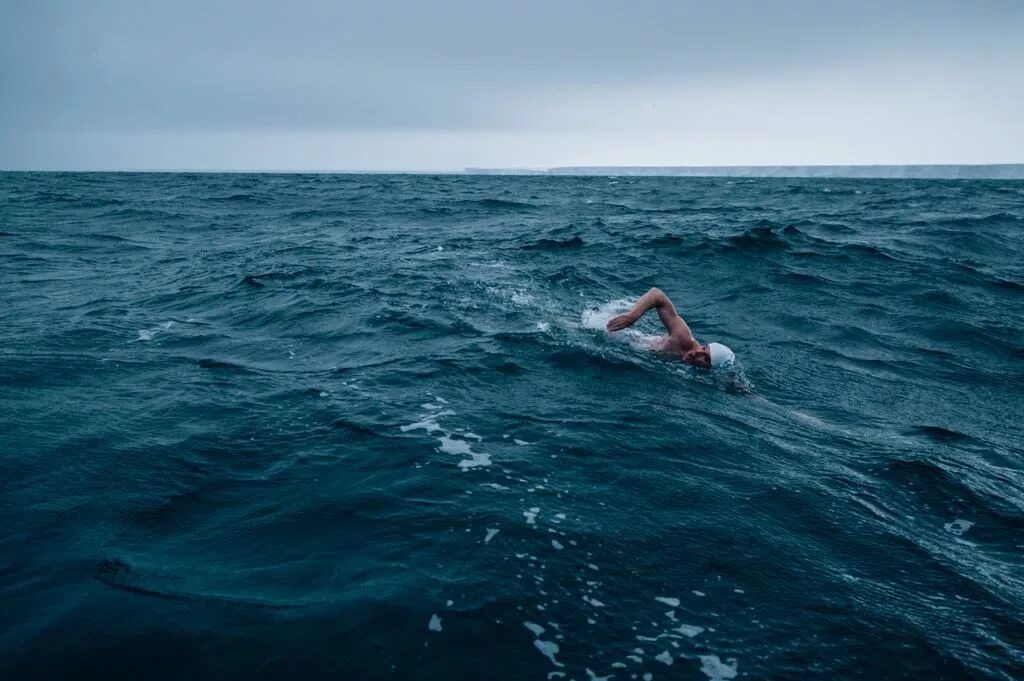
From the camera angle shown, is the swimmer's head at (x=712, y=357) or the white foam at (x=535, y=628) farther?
the swimmer's head at (x=712, y=357)

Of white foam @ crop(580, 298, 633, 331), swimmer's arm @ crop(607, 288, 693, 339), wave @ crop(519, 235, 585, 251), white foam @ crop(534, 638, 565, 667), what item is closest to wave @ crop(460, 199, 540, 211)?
wave @ crop(519, 235, 585, 251)

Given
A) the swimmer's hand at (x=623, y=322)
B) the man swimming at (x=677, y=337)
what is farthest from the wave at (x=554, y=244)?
the man swimming at (x=677, y=337)

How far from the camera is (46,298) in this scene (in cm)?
1070

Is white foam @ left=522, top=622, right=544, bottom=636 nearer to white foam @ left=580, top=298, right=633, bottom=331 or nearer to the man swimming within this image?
the man swimming

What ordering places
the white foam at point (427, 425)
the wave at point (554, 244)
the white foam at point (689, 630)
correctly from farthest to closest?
the wave at point (554, 244) < the white foam at point (427, 425) < the white foam at point (689, 630)

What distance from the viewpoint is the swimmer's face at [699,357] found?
7.85 meters

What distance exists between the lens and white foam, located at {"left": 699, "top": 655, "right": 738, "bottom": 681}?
3035 millimetres

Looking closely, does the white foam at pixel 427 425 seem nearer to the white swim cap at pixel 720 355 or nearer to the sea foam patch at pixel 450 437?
the sea foam patch at pixel 450 437

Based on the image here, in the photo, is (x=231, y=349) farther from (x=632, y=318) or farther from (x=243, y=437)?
(x=632, y=318)

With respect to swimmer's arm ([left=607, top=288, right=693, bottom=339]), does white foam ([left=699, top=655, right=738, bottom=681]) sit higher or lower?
lower

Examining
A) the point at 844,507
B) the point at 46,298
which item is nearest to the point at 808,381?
the point at 844,507

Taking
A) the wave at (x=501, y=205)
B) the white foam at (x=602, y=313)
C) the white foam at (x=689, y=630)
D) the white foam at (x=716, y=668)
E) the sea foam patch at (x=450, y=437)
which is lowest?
the white foam at (x=716, y=668)

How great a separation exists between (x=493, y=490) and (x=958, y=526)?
3.72 m

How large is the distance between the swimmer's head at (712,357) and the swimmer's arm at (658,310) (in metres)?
0.27
